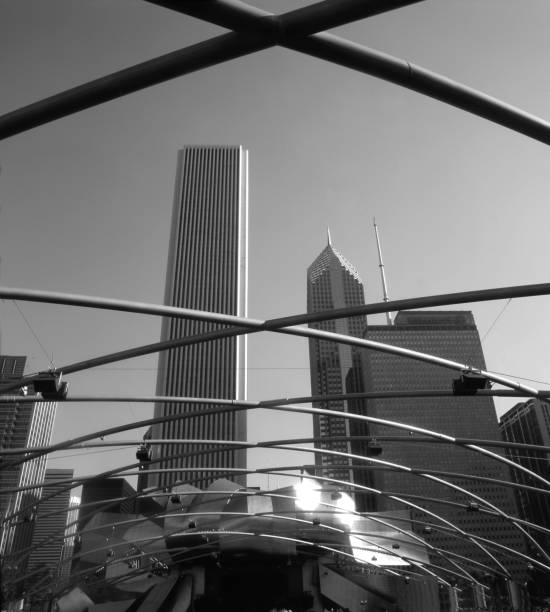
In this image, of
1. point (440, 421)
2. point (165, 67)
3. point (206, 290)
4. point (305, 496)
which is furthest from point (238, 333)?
point (440, 421)

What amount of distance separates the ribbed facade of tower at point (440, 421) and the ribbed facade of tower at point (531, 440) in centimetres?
497

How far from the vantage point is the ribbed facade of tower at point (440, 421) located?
162500mm

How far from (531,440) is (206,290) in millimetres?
90823

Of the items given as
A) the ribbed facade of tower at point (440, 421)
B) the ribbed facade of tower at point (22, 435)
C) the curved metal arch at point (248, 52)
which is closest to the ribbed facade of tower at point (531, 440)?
the ribbed facade of tower at point (440, 421)

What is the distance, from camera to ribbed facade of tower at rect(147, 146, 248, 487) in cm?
14400

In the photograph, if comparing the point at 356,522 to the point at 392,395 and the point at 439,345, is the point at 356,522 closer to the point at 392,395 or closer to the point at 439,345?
the point at 392,395

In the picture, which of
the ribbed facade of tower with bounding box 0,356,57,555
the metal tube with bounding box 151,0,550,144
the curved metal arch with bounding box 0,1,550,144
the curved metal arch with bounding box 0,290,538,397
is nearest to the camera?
the metal tube with bounding box 151,0,550,144

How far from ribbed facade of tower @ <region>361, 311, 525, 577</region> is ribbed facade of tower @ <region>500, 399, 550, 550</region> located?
4967mm

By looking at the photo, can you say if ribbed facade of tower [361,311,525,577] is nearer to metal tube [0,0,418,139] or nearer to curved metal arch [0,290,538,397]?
curved metal arch [0,290,538,397]

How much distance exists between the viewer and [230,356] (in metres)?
150

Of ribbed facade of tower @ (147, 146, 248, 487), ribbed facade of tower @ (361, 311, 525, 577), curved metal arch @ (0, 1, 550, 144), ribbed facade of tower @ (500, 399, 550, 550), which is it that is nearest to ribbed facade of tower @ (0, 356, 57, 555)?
ribbed facade of tower @ (147, 146, 248, 487)

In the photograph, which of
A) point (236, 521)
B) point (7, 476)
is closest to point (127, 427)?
point (236, 521)

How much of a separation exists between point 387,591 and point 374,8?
57.3 m

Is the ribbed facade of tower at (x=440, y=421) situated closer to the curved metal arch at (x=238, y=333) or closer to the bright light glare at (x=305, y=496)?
the bright light glare at (x=305, y=496)
